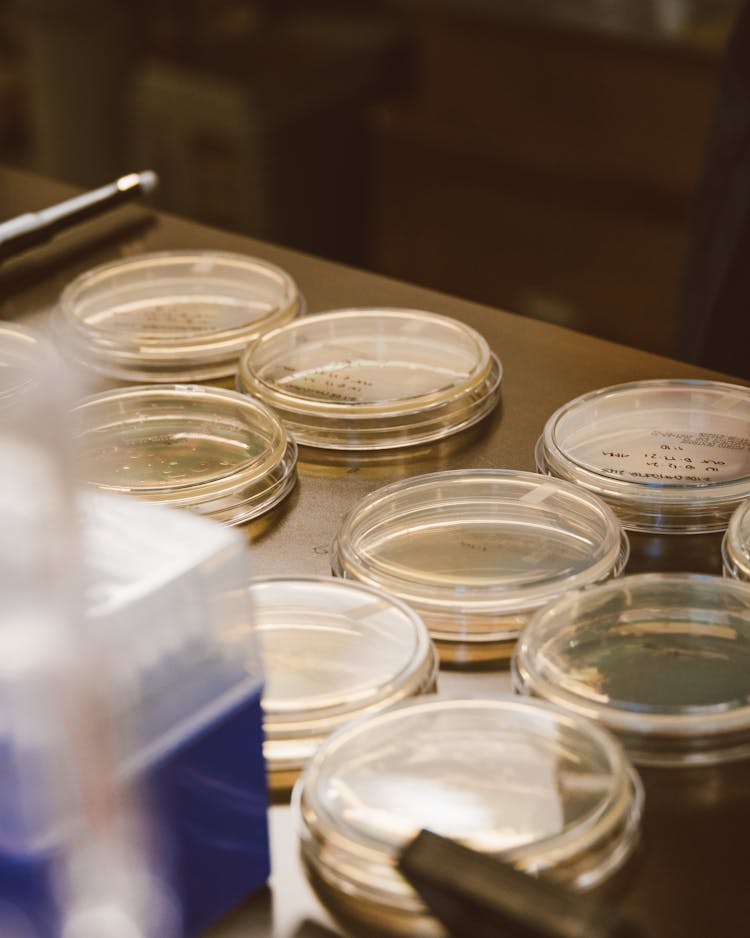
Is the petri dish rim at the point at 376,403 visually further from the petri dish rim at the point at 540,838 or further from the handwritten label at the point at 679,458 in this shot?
the petri dish rim at the point at 540,838

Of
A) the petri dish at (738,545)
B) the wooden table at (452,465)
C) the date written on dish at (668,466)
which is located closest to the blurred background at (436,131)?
the wooden table at (452,465)

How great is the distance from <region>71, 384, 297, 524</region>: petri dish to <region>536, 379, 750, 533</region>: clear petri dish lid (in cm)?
16

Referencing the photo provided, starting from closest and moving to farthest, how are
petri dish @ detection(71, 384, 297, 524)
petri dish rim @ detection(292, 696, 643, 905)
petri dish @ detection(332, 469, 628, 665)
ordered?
petri dish rim @ detection(292, 696, 643, 905), petri dish @ detection(332, 469, 628, 665), petri dish @ detection(71, 384, 297, 524)

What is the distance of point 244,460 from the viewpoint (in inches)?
30.0

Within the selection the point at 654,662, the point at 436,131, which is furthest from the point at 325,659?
the point at 436,131

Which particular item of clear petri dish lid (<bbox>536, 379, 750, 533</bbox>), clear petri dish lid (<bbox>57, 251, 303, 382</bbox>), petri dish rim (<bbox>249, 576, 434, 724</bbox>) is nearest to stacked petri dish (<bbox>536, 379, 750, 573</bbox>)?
clear petri dish lid (<bbox>536, 379, 750, 533</bbox>)

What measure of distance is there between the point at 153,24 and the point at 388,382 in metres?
2.52

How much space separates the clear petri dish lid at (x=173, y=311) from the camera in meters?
0.90

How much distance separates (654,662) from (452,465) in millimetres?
220

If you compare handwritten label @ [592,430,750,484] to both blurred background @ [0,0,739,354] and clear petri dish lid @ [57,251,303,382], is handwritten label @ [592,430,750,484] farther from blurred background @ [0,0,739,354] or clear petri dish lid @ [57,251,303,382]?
blurred background @ [0,0,739,354]

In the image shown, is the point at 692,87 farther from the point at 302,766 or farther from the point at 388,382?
the point at 302,766

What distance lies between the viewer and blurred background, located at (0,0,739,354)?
8.64ft

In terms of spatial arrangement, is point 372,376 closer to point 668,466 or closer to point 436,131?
point 668,466

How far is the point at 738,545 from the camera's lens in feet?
2.17
